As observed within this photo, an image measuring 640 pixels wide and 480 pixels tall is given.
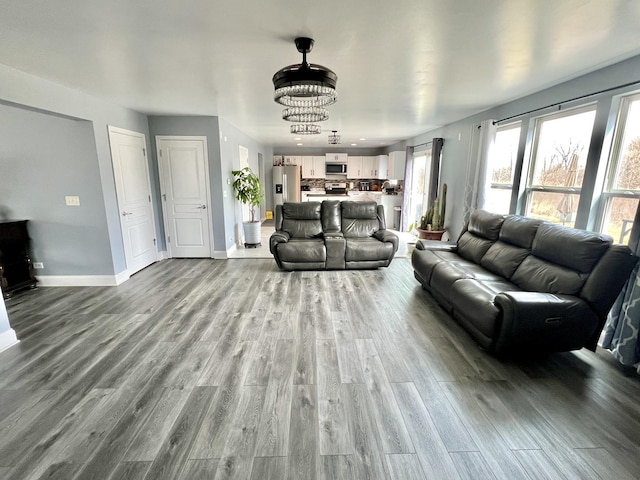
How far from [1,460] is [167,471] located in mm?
859

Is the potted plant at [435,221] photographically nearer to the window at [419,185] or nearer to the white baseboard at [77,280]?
the window at [419,185]

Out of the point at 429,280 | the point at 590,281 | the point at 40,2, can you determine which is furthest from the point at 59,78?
the point at 590,281

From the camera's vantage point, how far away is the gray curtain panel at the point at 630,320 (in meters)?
2.09

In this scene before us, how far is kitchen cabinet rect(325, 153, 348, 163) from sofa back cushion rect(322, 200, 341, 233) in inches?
180

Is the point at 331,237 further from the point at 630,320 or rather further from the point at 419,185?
the point at 419,185

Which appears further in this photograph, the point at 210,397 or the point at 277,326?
the point at 277,326

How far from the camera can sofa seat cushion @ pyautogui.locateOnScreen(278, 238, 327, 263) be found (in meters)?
4.28

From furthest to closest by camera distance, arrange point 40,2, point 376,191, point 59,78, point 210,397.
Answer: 1. point 376,191
2. point 59,78
3. point 210,397
4. point 40,2

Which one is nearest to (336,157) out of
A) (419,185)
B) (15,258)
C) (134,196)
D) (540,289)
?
(419,185)

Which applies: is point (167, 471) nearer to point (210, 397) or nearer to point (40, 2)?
point (210, 397)

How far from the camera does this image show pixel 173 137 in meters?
4.68

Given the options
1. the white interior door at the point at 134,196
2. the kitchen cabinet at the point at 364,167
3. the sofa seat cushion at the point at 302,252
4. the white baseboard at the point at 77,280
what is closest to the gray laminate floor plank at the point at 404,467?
the sofa seat cushion at the point at 302,252

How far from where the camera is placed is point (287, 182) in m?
9.04

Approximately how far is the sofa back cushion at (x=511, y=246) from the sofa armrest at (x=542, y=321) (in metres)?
0.77
